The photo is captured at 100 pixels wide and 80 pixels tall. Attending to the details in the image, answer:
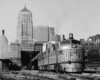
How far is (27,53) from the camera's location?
416 ft

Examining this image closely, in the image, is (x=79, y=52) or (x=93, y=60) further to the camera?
(x=93, y=60)

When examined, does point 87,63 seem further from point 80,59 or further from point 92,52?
point 80,59

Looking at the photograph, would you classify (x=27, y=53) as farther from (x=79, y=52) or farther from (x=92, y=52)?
(x=79, y=52)

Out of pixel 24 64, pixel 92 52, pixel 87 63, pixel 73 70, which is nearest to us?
pixel 73 70

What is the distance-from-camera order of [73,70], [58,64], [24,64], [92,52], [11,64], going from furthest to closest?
[11,64], [24,64], [92,52], [58,64], [73,70]

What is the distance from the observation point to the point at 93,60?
8206 centimetres

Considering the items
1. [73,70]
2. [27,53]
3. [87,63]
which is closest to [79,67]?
[73,70]

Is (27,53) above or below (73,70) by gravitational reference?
above

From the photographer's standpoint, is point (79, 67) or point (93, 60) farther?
point (93, 60)

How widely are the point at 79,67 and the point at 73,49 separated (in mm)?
5304

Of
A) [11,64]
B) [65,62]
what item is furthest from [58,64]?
[11,64]

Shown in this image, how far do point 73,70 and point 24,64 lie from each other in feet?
225

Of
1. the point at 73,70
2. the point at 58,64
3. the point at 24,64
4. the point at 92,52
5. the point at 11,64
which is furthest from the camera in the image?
the point at 11,64

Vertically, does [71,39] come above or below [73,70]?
above
